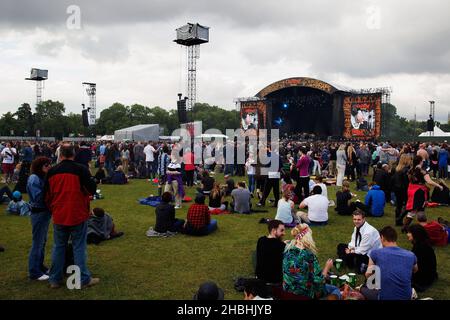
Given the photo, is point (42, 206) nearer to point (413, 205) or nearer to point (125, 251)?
point (125, 251)

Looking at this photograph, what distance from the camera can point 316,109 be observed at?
43406mm

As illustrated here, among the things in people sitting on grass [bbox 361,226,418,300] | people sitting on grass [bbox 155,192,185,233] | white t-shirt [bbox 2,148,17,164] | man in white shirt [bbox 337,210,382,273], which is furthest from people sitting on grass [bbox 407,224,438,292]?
white t-shirt [bbox 2,148,17,164]

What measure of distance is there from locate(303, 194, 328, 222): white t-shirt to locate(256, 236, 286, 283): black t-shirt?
3.87 m

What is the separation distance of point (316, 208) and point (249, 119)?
114ft

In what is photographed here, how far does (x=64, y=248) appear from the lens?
16.3 ft

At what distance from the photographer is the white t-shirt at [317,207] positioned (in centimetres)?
842

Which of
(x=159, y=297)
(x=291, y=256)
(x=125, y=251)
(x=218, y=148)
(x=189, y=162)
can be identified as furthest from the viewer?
(x=218, y=148)

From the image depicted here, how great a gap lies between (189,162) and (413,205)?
7624 millimetres

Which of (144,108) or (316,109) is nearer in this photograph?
(316,109)

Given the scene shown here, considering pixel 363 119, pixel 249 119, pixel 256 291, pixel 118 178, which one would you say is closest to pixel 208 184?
pixel 118 178

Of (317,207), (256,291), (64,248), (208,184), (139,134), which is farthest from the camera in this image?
(139,134)

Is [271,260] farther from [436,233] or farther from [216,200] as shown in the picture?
[216,200]
